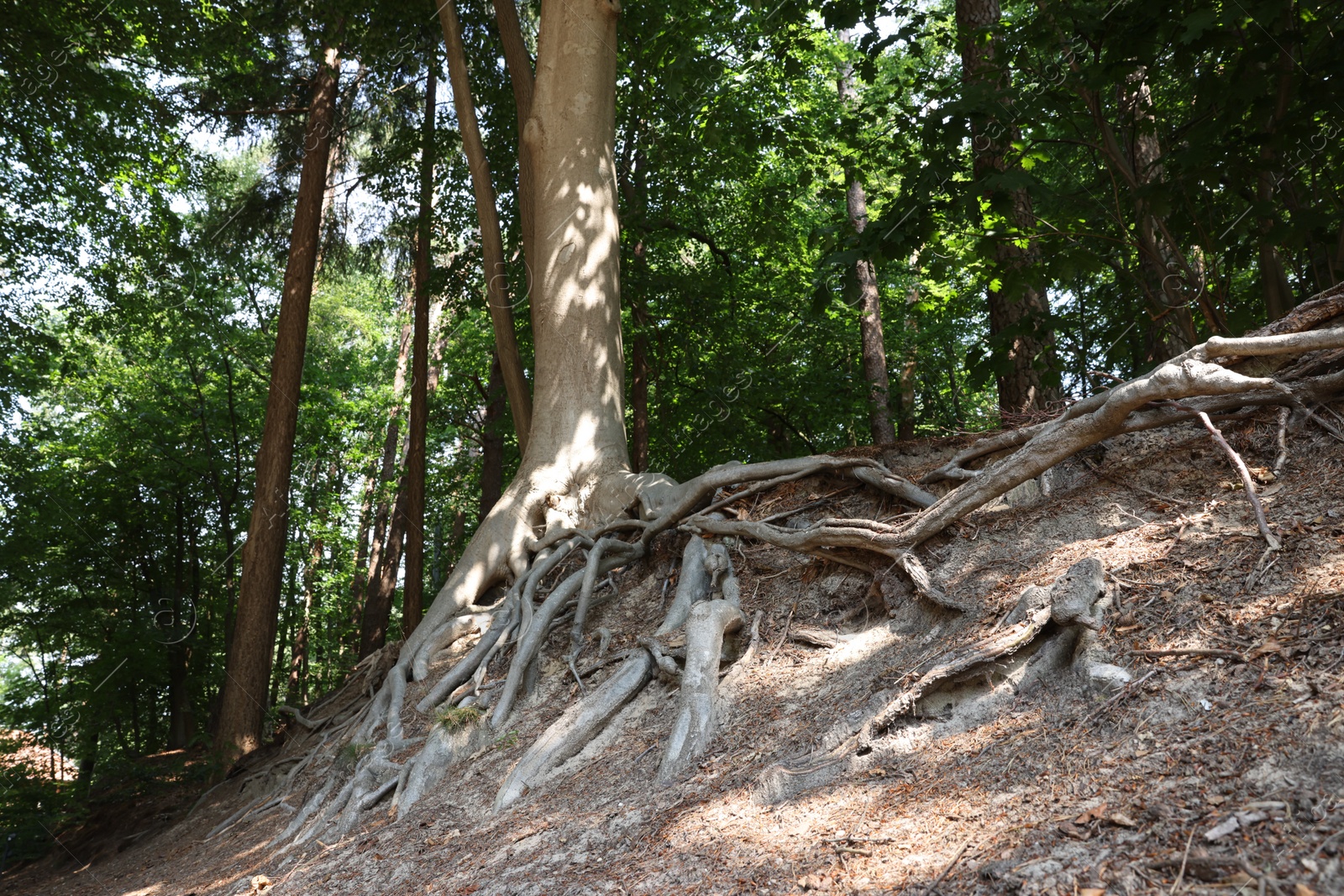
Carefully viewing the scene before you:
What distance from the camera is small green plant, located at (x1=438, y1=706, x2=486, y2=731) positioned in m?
5.39

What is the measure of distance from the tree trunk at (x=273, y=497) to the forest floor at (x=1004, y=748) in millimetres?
3622

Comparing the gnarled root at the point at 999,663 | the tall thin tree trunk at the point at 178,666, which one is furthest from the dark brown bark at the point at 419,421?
the gnarled root at the point at 999,663

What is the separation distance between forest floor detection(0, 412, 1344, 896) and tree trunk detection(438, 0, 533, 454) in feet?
13.3

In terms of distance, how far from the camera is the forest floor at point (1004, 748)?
2207 mm

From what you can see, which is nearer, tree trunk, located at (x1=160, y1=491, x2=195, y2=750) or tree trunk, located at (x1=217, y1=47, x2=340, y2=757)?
tree trunk, located at (x1=217, y1=47, x2=340, y2=757)

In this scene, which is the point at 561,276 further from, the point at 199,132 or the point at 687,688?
the point at 199,132

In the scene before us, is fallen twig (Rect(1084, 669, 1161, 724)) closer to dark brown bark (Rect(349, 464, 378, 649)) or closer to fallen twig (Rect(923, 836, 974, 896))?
fallen twig (Rect(923, 836, 974, 896))

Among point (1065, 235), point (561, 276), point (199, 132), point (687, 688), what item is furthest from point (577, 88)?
point (199, 132)

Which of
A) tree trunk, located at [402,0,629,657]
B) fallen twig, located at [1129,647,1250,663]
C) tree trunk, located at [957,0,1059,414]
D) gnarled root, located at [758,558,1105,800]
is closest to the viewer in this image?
fallen twig, located at [1129,647,1250,663]

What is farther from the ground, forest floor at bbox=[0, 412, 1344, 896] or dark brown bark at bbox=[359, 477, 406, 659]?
dark brown bark at bbox=[359, 477, 406, 659]

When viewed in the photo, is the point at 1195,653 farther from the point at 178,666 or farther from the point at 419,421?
the point at 178,666

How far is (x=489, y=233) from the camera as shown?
925cm

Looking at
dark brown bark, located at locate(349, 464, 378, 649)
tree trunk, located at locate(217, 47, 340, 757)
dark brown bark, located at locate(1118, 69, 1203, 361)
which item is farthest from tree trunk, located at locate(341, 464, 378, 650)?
dark brown bark, located at locate(1118, 69, 1203, 361)

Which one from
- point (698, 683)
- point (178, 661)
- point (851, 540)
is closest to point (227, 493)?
point (178, 661)
